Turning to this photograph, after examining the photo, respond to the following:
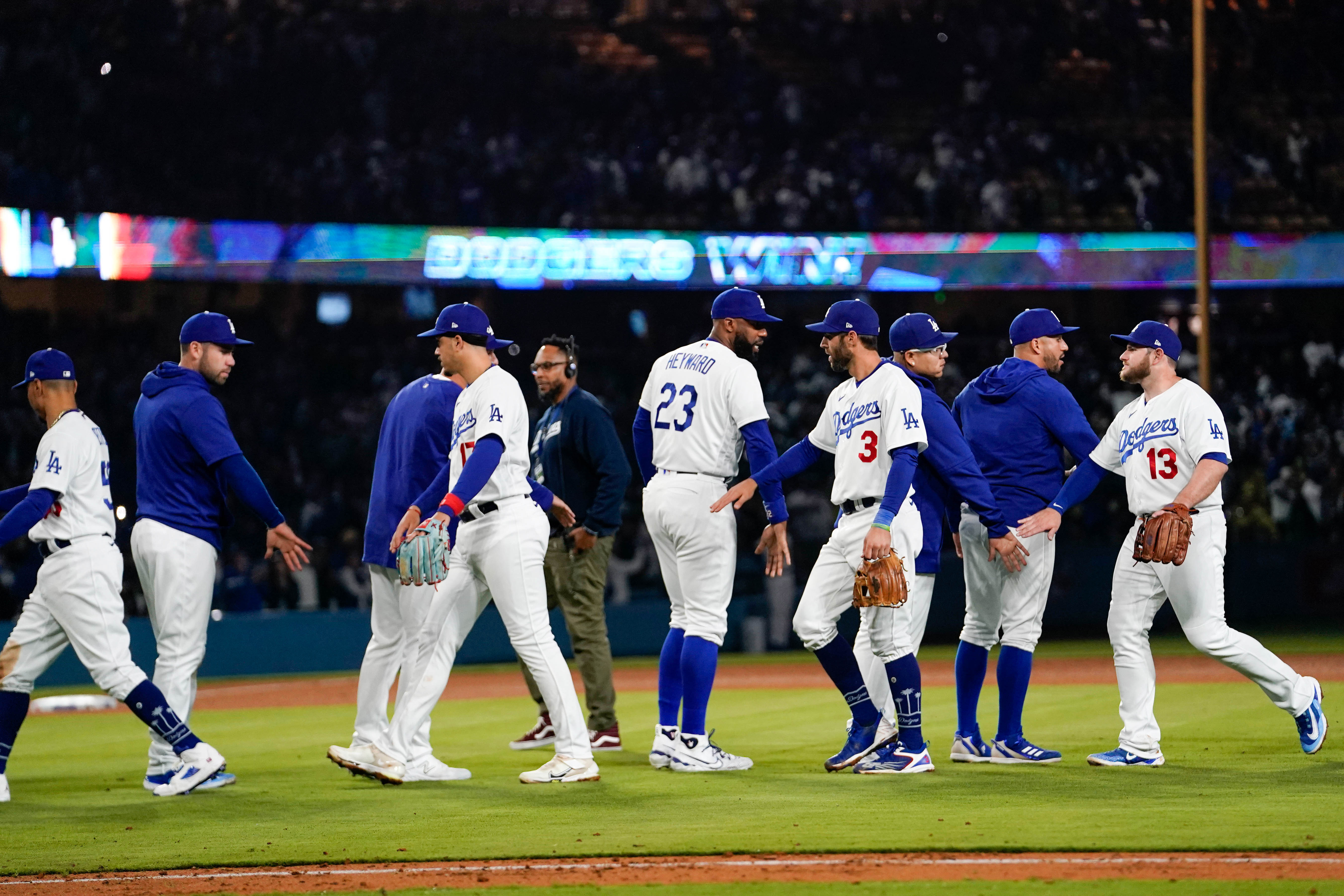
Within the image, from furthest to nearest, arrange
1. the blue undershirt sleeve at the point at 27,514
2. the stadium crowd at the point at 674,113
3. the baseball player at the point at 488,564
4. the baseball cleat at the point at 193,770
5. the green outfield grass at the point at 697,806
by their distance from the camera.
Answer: the stadium crowd at the point at 674,113, the baseball cleat at the point at 193,770, the baseball player at the point at 488,564, the blue undershirt sleeve at the point at 27,514, the green outfield grass at the point at 697,806

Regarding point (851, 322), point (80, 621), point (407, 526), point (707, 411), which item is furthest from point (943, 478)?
point (80, 621)

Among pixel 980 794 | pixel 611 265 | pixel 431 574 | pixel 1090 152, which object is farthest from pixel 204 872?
pixel 1090 152

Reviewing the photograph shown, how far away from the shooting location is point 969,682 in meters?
7.54

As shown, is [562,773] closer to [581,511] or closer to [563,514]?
[563,514]

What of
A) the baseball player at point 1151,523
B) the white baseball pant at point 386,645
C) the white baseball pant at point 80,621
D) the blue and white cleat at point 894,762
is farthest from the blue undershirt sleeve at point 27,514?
the baseball player at point 1151,523

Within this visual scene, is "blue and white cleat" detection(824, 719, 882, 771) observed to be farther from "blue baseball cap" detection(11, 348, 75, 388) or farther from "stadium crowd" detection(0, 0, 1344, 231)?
"stadium crowd" detection(0, 0, 1344, 231)

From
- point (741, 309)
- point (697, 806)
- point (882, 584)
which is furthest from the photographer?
point (741, 309)

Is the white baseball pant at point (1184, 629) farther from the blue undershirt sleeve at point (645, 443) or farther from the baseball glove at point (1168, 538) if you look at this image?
the blue undershirt sleeve at point (645, 443)

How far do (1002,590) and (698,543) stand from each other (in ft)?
4.85

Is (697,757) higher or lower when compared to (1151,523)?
lower

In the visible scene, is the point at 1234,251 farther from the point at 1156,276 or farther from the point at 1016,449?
the point at 1016,449

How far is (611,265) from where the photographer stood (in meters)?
20.6

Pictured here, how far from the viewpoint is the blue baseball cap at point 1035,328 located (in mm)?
7668

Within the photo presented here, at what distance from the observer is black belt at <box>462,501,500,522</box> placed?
6977 mm
